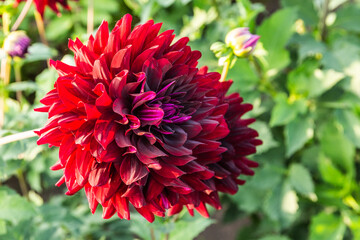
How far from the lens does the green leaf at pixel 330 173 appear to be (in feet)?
2.64

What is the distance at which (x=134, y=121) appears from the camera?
0.35 m

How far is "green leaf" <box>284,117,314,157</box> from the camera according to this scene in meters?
0.73

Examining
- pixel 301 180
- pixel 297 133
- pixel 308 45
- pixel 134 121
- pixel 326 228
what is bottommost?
pixel 326 228

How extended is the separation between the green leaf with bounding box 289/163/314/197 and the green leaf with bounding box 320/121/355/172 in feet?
0.25

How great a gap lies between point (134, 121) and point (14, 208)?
285 mm

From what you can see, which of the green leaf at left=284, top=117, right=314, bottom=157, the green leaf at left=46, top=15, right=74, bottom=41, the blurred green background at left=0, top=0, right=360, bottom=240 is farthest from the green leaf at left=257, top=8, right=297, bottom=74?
the green leaf at left=46, top=15, right=74, bottom=41

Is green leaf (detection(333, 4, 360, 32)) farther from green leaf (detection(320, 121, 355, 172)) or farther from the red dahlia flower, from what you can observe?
the red dahlia flower

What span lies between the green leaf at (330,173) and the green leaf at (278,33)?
0.76 feet

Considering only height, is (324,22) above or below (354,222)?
above

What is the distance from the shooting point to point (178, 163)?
346 mm

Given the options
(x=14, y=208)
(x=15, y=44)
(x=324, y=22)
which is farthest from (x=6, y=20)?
(x=324, y=22)

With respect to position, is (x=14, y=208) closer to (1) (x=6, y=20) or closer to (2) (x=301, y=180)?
(1) (x=6, y=20)

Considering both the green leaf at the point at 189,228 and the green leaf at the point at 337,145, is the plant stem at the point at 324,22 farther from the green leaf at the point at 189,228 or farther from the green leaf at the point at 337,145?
the green leaf at the point at 189,228

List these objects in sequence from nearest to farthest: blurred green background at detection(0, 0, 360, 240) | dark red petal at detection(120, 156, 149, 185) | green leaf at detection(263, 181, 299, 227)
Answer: dark red petal at detection(120, 156, 149, 185), blurred green background at detection(0, 0, 360, 240), green leaf at detection(263, 181, 299, 227)
